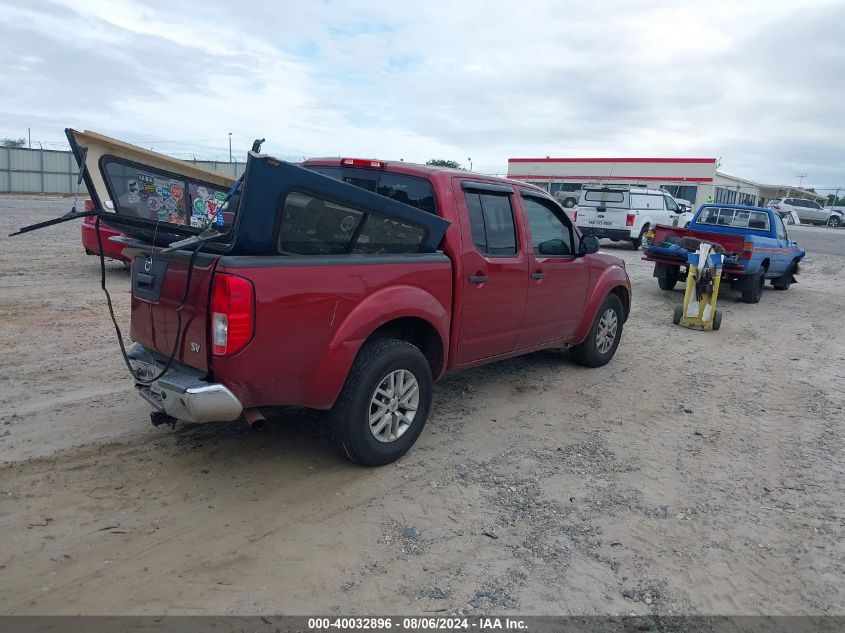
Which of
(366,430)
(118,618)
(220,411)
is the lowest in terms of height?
(118,618)

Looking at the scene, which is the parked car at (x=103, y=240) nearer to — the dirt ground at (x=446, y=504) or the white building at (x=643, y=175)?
the dirt ground at (x=446, y=504)

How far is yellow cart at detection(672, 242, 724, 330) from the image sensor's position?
30.3 ft

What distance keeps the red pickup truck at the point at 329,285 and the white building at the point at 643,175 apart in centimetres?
3219

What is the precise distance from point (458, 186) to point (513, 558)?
271 centimetres

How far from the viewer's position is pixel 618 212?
1850 centimetres

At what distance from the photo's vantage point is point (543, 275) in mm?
5465

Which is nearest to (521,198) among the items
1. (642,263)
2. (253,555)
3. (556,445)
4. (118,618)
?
(556,445)

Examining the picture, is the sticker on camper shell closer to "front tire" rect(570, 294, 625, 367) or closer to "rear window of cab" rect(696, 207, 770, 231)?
"front tire" rect(570, 294, 625, 367)

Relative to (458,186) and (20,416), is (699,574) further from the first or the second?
(20,416)

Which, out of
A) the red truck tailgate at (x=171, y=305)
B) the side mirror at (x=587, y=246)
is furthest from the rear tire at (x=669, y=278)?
the red truck tailgate at (x=171, y=305)

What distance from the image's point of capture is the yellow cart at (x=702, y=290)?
923 cm

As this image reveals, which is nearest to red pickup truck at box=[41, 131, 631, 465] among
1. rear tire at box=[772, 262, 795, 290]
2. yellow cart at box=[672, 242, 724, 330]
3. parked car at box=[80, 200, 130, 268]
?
yellow cart at box=[672, 242, 724, 330]

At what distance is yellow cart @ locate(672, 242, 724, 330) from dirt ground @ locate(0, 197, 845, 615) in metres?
3.09

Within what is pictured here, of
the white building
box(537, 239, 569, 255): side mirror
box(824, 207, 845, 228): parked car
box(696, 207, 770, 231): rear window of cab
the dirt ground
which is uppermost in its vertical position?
the white building
